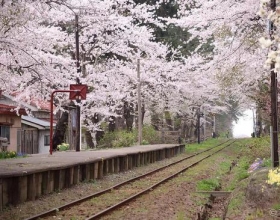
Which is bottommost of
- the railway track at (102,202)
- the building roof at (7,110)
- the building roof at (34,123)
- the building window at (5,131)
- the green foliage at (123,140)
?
the railway track at (102,202)

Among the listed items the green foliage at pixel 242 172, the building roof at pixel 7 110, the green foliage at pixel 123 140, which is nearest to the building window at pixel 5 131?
the building roof at pixel 7 110

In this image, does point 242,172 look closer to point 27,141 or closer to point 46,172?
point 46,172

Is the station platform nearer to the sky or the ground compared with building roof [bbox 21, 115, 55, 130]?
nearer to the ground

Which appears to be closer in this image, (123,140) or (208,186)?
(208,186)

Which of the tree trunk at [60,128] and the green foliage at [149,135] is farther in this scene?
the green foliage at [149,135]

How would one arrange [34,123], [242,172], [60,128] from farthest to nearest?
[34,123]
[60,128]
[242,172]

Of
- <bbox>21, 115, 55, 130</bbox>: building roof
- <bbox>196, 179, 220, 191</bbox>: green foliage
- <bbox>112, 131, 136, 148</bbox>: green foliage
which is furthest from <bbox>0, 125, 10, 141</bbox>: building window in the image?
<bbox>196, 179, 220, 191</bbox>: green foliage

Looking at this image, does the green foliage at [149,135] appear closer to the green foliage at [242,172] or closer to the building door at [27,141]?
the building door at [27,141]

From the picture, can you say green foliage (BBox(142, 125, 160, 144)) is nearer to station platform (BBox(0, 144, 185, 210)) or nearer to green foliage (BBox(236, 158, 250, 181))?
station platform (BBox(0, 144, 185, 210))

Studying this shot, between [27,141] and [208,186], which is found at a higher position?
[27,141]

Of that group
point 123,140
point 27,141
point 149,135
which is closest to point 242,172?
point 123,140

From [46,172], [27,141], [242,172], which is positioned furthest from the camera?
[27,141]

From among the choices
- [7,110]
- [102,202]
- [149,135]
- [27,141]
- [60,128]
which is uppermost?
[7,110]

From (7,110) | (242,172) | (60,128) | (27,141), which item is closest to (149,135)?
(27,141)
